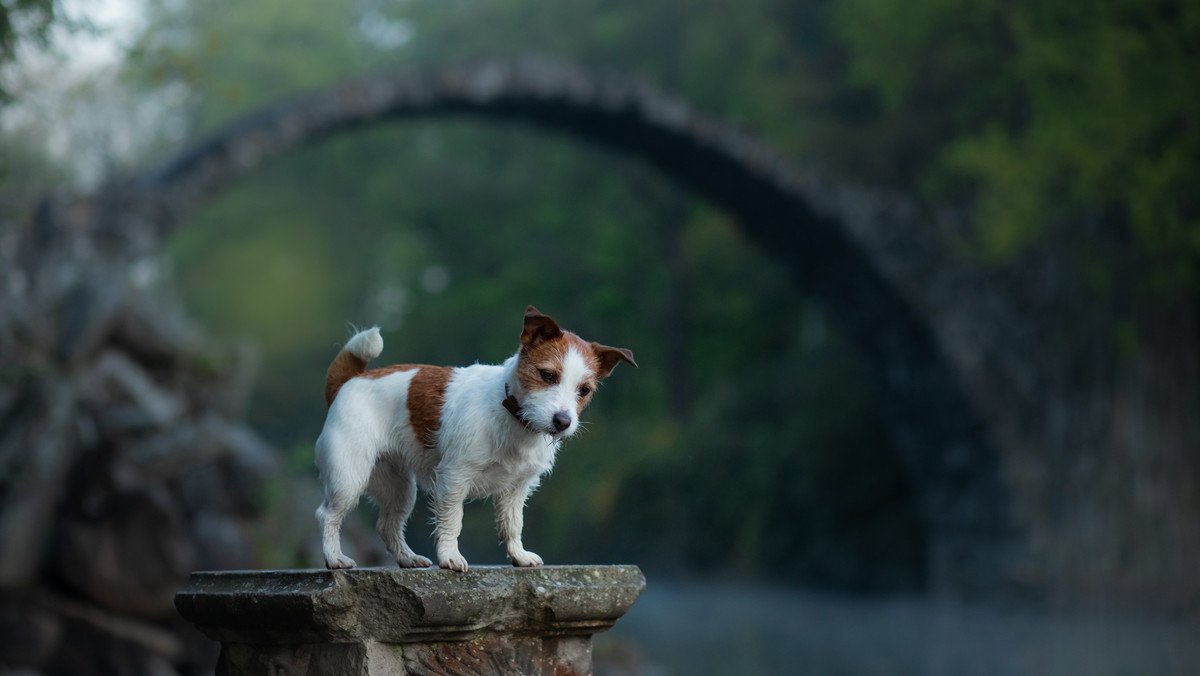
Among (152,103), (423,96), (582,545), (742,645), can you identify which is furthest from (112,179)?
(152,103)

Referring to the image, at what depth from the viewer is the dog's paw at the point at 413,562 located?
10.9 ft

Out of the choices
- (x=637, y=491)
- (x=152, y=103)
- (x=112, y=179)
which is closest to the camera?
(x=112, y=179)

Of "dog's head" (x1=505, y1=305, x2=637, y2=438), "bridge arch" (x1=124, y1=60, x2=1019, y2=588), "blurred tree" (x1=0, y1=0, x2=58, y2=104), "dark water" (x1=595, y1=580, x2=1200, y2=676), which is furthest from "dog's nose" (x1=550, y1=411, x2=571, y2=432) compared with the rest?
"bridge arch" (x1=124, y1=60, x2=1019, y2=588)

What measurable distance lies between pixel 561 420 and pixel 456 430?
0.33m

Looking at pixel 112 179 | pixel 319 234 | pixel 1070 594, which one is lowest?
pixel 1070 594

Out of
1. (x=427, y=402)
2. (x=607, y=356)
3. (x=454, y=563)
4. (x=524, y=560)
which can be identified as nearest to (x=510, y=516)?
(x=524, y=560)

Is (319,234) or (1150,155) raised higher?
(319,234)

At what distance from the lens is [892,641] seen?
1328 centimetres

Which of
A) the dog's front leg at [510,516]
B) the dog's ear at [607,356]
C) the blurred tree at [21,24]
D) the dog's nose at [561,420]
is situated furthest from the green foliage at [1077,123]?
the dog's nose at [561,420]

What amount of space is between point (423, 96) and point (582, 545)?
13.5 m

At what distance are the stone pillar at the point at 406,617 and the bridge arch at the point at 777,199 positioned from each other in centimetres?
1043

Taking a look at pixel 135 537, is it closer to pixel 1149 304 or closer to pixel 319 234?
pixel 1149 304

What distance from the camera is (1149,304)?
14922 millimetres

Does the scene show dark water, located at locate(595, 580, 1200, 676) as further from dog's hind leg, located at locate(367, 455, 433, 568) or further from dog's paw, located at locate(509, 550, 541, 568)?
dog's paw, located at locate(509, 550, 541, 568)
